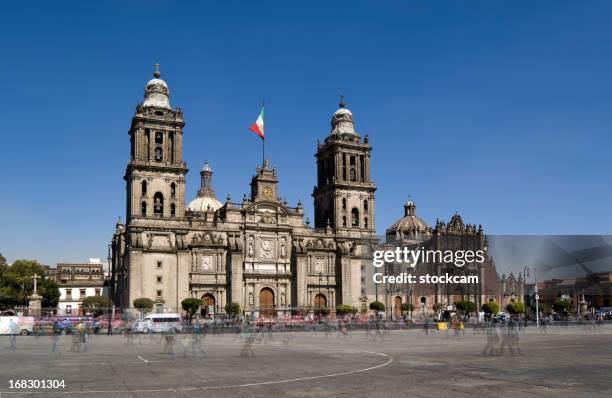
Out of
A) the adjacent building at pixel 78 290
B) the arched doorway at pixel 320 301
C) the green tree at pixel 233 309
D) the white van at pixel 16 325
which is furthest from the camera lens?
the adjacent building at pixel 78 290

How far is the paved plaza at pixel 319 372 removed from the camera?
1761 centimetres

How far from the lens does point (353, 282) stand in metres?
88.6

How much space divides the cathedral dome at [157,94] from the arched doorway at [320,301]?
Answer: 31589mm

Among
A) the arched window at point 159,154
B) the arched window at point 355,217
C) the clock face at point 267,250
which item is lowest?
the clock face at point 267,250

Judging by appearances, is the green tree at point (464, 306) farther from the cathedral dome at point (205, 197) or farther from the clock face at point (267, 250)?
the cathedral dome at point (205, 197)

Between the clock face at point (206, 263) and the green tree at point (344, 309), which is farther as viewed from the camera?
the clock face at point (206, 263)

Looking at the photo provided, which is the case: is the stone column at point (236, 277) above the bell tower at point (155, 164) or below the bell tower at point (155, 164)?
below

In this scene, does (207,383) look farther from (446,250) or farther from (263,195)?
(446,250)

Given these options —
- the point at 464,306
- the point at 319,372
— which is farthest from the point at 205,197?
the point at 319,372

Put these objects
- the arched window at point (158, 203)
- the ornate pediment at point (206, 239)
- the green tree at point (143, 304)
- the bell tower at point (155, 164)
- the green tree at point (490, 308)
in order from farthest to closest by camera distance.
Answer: the green tree at point (490, 308) → the ornate pediment at point (206, 239) → the arched window at point (158, 203) → the bell tower at point (155, 164) → the green tree at point (143, 304)

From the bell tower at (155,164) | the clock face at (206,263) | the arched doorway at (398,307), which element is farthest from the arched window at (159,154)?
the arched doorway at (398,307)

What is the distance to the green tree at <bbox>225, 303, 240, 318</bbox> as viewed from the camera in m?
76.4

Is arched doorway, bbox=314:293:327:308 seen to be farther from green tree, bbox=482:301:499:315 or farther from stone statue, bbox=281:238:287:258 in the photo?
green tree, bbox=482:301:499:315

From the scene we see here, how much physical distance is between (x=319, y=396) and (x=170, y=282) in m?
63.6
